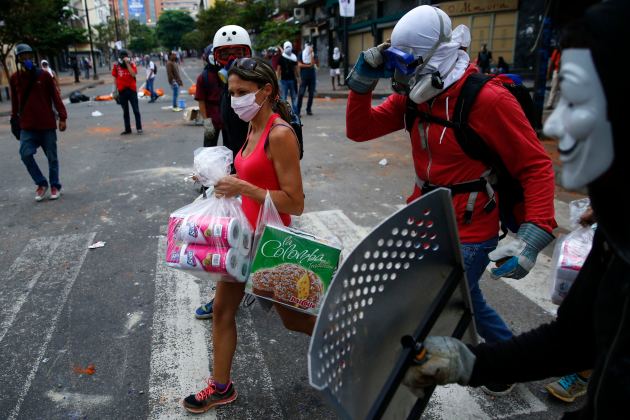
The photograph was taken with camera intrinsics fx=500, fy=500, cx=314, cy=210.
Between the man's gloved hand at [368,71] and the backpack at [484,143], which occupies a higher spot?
the man's gloved hand at [368,71]

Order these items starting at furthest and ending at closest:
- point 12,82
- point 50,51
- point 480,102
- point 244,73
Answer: point 50,51, point 12,82, point 244,73, point 480,102

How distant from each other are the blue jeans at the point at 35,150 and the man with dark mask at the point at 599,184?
6763 mm

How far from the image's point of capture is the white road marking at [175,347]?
2969 millimetres

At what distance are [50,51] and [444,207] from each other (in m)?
32.5

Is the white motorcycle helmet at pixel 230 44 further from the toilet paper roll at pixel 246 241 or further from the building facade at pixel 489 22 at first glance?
the building facade at pixel 489 22

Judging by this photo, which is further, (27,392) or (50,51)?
(50,51)

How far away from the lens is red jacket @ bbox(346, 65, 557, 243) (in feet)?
7.28

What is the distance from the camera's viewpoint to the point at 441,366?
4.36ft

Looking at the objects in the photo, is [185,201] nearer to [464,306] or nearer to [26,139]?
[26,139]

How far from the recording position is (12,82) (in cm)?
662

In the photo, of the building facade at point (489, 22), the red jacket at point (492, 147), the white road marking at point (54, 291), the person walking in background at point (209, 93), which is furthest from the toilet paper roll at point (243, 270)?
the building facade at point (489, 22)

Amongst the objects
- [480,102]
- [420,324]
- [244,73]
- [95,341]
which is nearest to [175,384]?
[95,341]

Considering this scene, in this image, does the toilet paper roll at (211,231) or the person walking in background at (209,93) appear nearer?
the toilet paper roll at (211,231)

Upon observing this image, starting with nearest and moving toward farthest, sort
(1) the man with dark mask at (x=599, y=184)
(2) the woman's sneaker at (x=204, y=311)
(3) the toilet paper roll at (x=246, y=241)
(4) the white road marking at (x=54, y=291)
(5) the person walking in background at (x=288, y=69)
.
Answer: (1) the man with dark mask at (x=599, y=184) < (3) the toilet paper roll at (x=246, y=241) < (4) the white road marking at (x=54, y=291) < (2) the woman's sneaker at (x=204, y=311) < (5) the person walking in background at (x=288, y=69)
